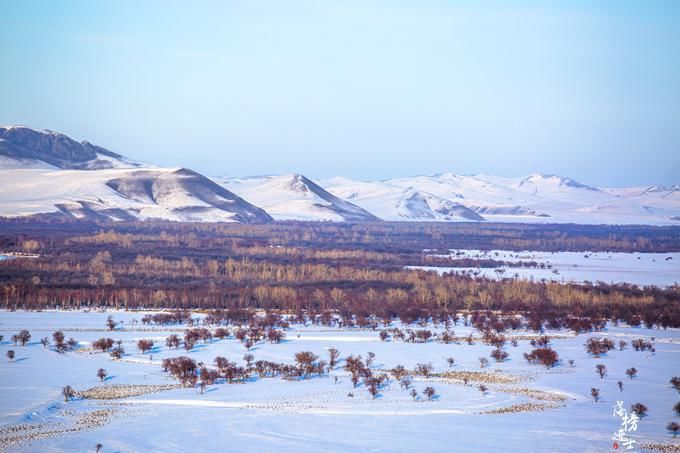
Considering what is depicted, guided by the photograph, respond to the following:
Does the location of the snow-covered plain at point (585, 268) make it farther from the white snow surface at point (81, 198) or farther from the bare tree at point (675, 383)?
the white snow surface at point (81, 198)

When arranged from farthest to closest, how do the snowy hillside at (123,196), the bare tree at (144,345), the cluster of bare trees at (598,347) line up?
the snowy hillside at (123,196), the cluster of bare trees at (598,347), the bare tree at (144,345)

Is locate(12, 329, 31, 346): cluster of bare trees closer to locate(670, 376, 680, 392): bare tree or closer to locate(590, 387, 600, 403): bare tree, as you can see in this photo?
locate(590, 387, 600, 403): bare tree

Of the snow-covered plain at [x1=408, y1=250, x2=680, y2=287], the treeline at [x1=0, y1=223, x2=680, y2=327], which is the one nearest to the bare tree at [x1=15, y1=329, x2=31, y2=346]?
the treeline at [x1=0, y1=223, x2=680, y2=327]

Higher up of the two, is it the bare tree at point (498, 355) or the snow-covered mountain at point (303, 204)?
the snow-covered mountain at point (303, 204)

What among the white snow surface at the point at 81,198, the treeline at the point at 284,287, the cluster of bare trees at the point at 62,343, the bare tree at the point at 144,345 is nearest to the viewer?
the cluster of bare trees at the point at 62,343

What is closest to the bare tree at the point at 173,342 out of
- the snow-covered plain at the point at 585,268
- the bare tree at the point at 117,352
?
the bare tree at the point at 117,352

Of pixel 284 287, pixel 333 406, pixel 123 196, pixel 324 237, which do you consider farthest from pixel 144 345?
pixel 123 196

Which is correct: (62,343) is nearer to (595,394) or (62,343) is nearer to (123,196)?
(595,394)
